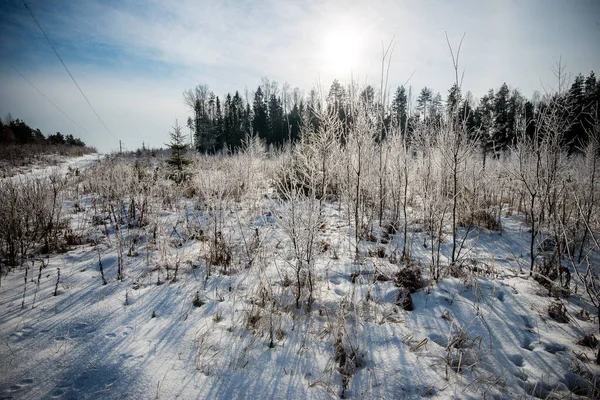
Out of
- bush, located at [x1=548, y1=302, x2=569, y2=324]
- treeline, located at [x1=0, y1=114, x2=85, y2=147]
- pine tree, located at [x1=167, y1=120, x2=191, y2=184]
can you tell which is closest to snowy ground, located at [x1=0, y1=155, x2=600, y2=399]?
bush, located at [x1=548, y1=302, x2=569, y2=324]

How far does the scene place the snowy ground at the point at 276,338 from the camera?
1.90 m

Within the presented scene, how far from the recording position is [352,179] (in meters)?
5.94

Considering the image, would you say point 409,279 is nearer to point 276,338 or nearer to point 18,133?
point 276,338

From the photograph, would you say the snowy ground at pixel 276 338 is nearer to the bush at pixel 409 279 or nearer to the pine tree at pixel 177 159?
the bush at pixel 409 279

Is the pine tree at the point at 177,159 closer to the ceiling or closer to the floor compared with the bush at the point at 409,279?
closer to the ceiling

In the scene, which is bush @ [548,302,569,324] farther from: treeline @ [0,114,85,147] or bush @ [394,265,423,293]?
treeline @ [0,114,85,147]

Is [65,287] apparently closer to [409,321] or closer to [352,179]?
[409,321]

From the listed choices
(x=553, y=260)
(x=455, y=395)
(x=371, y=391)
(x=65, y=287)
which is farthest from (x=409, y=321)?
(x=65, y=287)

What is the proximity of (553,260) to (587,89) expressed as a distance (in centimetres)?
3820

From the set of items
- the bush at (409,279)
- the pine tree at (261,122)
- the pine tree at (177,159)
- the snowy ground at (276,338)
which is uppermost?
the pine tree at (261,122)

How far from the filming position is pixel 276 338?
241 cm

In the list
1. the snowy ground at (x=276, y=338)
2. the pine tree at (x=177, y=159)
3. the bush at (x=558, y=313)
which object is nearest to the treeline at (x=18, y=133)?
the pine tree at (x=177, y=159)

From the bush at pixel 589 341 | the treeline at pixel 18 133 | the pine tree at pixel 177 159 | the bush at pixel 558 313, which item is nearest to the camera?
the bush at pixel 589 341

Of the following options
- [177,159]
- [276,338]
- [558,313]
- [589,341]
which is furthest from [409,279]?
[177,159]
